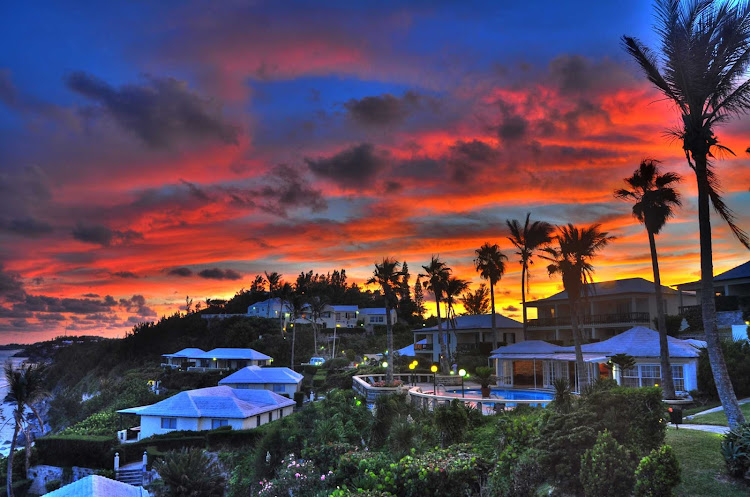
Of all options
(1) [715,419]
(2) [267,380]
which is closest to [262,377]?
(2) [267,380]

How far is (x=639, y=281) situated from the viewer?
52.8 meters

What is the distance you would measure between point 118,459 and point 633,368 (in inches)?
1357

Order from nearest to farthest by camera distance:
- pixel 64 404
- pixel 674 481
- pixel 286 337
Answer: pixel 674 481, pixel 64 404, pixel 286 337

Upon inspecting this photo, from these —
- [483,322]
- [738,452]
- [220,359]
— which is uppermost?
[483,322]

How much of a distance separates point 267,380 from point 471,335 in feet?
81.8

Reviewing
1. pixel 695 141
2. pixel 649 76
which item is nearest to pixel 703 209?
pixel 695 141

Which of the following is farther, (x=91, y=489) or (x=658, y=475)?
(x=91, y=489)

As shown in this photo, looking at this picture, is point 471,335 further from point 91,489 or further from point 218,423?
point 91,489

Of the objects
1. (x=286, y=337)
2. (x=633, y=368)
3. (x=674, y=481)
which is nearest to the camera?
(x=674, y=481)

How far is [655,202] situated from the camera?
90.1 ft

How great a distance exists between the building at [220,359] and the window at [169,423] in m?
33.7

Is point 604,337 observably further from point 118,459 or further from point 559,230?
point 118,459

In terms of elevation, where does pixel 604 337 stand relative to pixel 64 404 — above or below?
above

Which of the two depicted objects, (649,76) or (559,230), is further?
(559,230)
